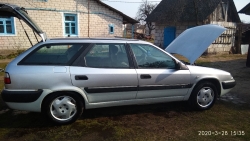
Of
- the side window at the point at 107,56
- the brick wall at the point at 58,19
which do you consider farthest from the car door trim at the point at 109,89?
the brick wall at the point at 58,19

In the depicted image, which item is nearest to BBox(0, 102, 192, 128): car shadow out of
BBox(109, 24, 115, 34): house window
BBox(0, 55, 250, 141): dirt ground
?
BBox(0, 55, 250, 141): dirt ground

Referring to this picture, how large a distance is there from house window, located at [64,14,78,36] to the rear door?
10.6 meters

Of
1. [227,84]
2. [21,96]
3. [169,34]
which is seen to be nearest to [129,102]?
[21,96]

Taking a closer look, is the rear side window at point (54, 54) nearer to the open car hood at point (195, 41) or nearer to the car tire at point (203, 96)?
the open car hood at point (195, 41)

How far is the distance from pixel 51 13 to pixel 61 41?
10.4 metres

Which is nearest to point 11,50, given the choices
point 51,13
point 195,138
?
point 51,13

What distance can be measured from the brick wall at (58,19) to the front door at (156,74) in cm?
1064

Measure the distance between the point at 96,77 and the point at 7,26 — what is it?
37.1 ft

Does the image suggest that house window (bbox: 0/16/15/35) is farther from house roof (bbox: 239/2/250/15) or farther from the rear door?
house roof (bbox: 239/2/250/15)

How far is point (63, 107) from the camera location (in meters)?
3.44

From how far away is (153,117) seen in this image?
12.9 feet

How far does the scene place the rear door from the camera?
11.2 ft

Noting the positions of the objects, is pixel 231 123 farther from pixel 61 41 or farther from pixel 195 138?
pixel 61 41

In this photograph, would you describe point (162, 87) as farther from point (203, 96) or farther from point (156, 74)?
point (203, 96)
